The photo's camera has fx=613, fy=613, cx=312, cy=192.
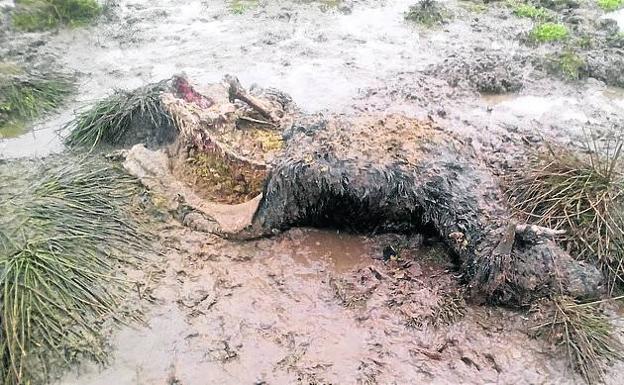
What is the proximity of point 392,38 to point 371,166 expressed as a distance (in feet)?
13.9

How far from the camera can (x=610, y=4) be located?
9.05m

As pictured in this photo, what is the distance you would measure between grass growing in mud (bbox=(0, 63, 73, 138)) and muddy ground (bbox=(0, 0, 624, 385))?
7.8 inches

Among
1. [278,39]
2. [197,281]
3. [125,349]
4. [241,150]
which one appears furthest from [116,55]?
[125,349]

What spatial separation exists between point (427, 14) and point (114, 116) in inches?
193

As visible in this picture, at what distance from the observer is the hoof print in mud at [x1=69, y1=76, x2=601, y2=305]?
4.42 meters

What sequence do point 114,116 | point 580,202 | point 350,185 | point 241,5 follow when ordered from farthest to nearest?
1. point 241,5
2. point 114,116
3. point 350,185
4. point 580,202

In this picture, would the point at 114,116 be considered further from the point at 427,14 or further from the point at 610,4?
the point at 610,4

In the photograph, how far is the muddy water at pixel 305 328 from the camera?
417cm

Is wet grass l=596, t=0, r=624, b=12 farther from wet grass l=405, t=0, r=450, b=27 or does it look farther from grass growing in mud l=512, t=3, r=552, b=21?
wet grass l=405, t=0, r=450, b=27

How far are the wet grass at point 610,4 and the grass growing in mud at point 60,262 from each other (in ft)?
24.1

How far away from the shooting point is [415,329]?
4441mm

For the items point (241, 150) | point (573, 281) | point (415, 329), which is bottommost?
point (415, 329)

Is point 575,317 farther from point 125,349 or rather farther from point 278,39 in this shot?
point 278,39

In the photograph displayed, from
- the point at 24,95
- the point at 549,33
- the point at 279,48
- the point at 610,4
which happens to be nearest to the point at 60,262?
the point at 24,95
